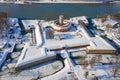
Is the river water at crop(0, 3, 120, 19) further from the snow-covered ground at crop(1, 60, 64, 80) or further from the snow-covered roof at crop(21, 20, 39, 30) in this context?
the snow-covered ground at crop(1, 60, 64, 80)

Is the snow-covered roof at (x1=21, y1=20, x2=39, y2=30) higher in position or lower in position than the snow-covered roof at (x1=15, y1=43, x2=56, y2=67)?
higher

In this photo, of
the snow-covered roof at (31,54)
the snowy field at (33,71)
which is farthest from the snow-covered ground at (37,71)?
the snow-covered roof at (31,54)

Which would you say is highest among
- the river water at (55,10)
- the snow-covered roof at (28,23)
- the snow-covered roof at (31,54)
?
the river water at (55,10)

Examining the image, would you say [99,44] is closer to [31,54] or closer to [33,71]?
[31,54]

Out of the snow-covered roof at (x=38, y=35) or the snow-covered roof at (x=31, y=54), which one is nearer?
the snow-covered roof at (x=31, y=54)

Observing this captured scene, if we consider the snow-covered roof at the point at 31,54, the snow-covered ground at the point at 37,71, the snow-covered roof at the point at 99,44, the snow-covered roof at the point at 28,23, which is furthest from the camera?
the snow-covered roof at the point at 28,23

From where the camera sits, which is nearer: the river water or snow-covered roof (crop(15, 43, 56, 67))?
snow-covered roof (crop(15, 43, 56, 67))

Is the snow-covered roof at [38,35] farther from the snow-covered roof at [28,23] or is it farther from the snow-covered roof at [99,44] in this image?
the snow-covered roof at [99,44]

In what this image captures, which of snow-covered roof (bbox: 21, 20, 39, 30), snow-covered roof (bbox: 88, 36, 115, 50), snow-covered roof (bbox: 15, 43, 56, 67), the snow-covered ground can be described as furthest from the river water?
the snow-covered ground

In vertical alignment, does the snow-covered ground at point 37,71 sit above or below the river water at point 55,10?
below
